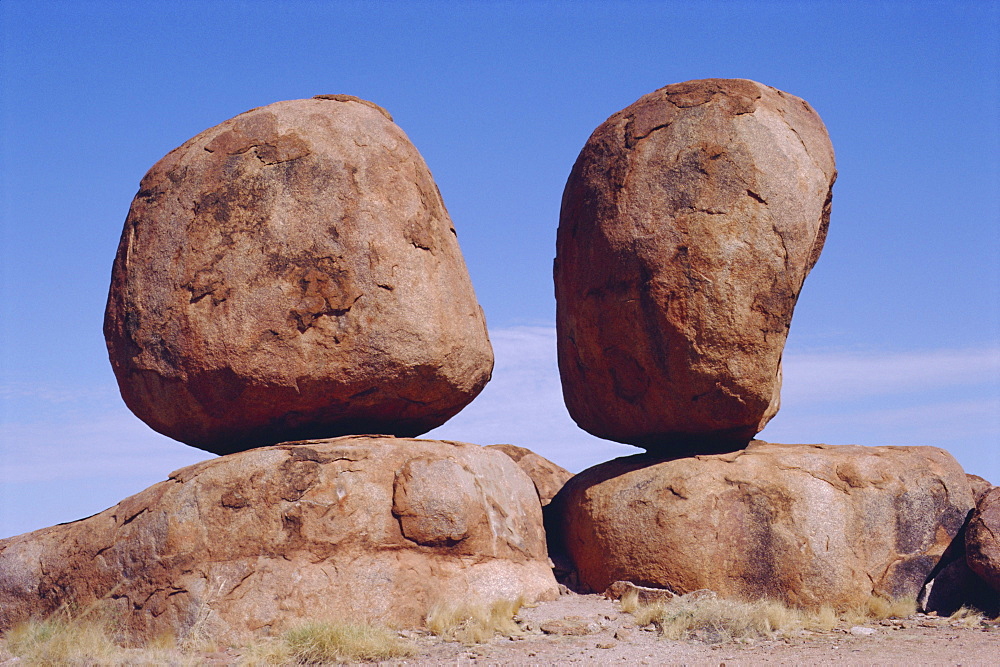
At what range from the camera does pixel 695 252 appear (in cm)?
799

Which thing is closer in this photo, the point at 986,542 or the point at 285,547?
the point at 285,547

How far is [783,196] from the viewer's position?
8141 mm

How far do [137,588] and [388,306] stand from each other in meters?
2.50

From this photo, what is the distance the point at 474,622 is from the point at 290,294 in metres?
2.57

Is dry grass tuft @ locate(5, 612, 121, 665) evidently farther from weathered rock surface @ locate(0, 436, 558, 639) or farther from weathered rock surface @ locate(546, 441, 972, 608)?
weathered rock surface @ locate(546, 441, 972, 608)

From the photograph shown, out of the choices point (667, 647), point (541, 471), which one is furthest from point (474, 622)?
point (541, 471)

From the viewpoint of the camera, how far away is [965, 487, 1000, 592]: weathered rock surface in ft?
26.2

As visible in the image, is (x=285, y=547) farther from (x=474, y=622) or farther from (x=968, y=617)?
(x=968, y=617)

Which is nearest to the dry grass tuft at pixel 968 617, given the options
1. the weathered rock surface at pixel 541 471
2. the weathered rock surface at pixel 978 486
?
the weathered rock surface at pixel 978 486

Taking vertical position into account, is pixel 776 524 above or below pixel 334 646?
above

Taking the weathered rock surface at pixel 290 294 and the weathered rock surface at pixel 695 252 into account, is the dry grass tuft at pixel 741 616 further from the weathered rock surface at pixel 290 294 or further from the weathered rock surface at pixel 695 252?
the weathered rock surface at pixel 290 294

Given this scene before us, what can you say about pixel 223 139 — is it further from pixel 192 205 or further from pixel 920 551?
pixel 920 551

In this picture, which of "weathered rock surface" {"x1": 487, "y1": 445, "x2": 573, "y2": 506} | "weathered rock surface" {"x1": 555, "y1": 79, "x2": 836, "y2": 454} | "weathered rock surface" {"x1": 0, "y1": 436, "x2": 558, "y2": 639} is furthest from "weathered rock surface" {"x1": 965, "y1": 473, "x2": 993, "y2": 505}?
"weathered rock surface" {"x1": 0, "y1": 436, "x2": 558, "y2": 639}

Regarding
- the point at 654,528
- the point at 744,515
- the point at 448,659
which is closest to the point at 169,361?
the point at 448,659
